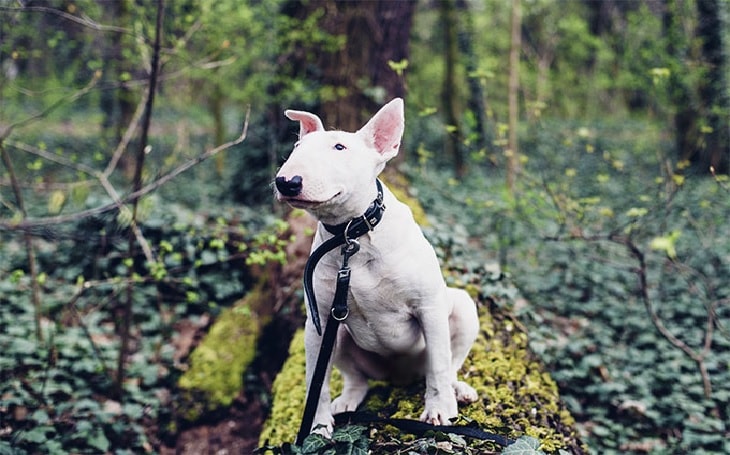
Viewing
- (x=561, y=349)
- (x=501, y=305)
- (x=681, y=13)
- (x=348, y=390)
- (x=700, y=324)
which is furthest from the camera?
(x=681, y=13)

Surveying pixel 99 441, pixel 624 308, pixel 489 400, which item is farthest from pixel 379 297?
pixel 624 308

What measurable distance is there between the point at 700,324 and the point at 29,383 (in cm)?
593

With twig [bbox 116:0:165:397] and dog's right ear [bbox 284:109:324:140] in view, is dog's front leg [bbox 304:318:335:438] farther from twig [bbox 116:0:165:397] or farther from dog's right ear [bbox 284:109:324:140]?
twig [bbox 116:0:165:397]

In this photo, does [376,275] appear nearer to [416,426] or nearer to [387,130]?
[387,130]

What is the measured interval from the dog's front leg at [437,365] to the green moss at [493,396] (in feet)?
0.55

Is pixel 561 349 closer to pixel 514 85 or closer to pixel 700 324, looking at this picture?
pixel 700 324

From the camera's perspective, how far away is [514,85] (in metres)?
8.68

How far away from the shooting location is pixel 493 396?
295 cm

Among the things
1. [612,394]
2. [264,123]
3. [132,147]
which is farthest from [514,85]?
[132,147]

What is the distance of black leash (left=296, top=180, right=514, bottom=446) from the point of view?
2.28 m

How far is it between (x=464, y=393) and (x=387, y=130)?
1398mm

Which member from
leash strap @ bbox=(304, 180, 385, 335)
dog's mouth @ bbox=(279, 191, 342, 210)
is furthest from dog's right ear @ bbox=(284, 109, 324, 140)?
dog's mouth @ bbox=(279, 191, 342, 210)

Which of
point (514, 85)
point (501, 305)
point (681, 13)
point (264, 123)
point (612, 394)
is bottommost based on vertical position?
point (612, 394)

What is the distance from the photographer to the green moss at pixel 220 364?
4422 mm
